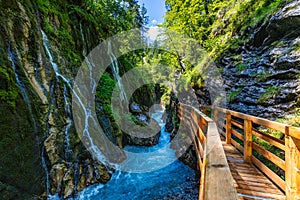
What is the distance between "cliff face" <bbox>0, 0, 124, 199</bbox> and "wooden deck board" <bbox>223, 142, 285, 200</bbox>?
4847mm

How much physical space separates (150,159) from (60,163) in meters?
4.34

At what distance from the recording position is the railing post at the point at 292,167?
2123 millimetres

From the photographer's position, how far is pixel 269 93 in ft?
18.5

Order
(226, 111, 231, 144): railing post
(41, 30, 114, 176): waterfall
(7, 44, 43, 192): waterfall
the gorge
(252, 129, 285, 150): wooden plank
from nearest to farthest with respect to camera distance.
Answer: (252, 129, 285, 150): wooden plank, the gorge, (226, 111, 231, 144): railing post, (7, 44, 43, 192): waterfall, (41, 30, 114, 176): waterfall

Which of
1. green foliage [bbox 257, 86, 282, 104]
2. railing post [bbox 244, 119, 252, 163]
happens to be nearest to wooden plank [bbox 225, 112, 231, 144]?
railing post [bbox 244, 119, 252, 163]

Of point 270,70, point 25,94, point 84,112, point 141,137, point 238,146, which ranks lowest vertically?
point 141,137

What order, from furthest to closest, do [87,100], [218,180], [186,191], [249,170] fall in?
[87,100]
[186,191]
[249,170]
[218,180]

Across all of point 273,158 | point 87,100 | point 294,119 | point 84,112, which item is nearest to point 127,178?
point 84,112

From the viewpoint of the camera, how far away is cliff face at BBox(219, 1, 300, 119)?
522 cm

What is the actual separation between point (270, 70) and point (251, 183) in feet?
15.2

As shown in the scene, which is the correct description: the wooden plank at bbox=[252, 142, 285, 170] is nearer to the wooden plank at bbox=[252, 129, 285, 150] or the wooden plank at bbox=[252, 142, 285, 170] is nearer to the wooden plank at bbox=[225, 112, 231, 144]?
the wooden plank at bbox=[252, 129, 285, 150]

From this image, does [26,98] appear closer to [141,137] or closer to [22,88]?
[22,88]

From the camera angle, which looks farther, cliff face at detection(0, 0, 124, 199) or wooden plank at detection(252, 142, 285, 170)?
cliff face at detection(0, 0, 124, 199)

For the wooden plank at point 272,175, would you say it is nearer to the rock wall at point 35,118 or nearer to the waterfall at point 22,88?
the rock wall at point 35,118
